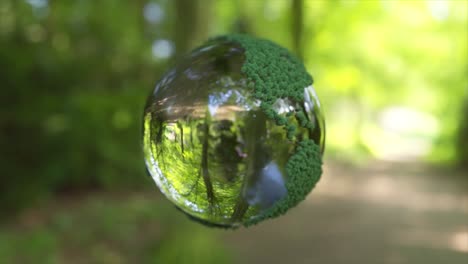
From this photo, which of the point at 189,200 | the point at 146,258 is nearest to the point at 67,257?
the point at 146,258

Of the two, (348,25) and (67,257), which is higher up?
(348,25)

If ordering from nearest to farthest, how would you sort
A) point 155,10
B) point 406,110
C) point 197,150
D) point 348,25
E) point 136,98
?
point 197,150
point 136,98
point 348,25
point 155,10
point 406,110

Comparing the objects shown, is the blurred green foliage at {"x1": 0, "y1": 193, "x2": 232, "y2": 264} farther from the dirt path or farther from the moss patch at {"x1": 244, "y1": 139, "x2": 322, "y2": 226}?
the moss patch at {"x1": 244, "y1": 139, "x2": 322, "y2": 226}

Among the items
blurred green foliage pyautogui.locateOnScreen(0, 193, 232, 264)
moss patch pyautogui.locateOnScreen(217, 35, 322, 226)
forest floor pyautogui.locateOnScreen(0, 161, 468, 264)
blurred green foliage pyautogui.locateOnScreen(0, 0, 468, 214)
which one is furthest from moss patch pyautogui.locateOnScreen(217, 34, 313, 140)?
blurred green foliage pyautogui.locateOnScreen(0, 0, 468, 214)

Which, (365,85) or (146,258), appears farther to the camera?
(365,85)

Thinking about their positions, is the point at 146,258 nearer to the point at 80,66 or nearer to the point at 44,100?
the point at 44,100

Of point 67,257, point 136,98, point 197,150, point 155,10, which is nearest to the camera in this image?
point 197,150

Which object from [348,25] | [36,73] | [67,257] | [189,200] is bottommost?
[67,257]
